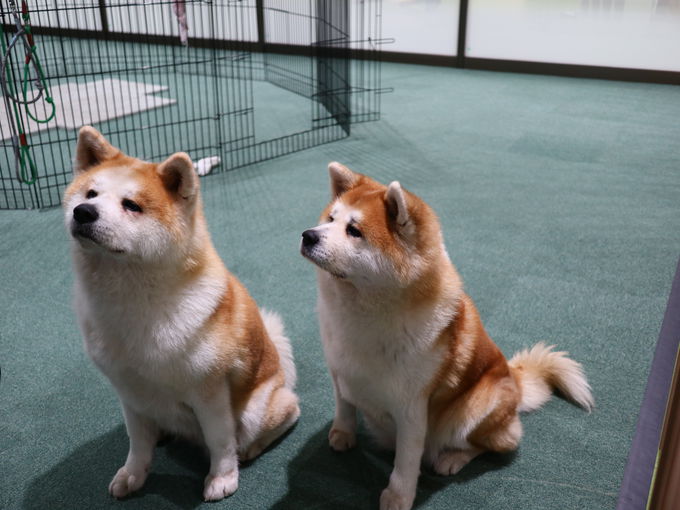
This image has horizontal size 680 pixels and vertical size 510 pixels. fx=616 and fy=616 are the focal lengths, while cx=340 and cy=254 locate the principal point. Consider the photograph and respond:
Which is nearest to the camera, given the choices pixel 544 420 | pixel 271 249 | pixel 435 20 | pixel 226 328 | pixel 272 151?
pixel 226 328

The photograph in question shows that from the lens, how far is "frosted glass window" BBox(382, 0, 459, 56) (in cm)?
813

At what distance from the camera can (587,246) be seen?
3.37m

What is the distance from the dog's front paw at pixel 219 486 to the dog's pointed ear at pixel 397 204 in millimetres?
900

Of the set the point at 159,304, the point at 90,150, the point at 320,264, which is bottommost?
the point at 159,304

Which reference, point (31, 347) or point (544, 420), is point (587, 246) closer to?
point (544, 420)

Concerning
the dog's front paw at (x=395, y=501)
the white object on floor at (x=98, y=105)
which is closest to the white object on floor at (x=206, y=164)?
the white object on floor at (x=98, y=105)

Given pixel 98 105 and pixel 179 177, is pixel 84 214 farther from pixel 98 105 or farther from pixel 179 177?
pixel 98 105

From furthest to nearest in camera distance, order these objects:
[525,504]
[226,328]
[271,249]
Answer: [271,249], [525,504], [226,328]

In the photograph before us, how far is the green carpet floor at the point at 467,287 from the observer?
1.86 metres

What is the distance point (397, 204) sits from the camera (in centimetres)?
148

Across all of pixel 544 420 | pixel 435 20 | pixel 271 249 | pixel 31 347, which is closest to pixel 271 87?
pixel 435 20

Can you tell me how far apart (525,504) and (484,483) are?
0.13 metres

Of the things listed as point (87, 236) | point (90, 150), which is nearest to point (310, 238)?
point (87, 236)

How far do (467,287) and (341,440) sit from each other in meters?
1.23
